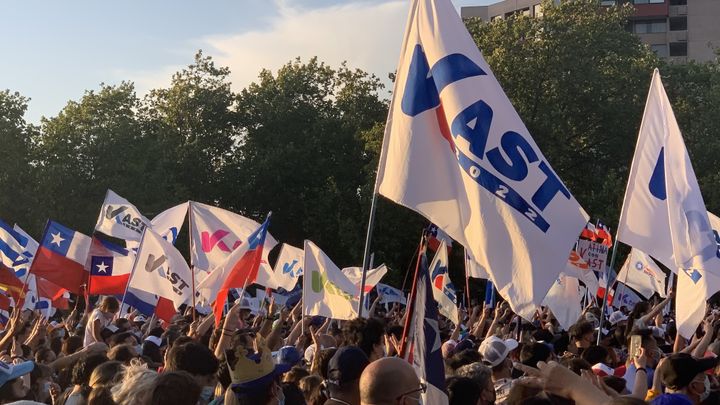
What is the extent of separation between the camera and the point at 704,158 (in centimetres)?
3694

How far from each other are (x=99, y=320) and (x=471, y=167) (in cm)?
490

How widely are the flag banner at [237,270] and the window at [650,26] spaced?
2951 inches

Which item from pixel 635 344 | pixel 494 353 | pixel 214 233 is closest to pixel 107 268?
pixel 214 233

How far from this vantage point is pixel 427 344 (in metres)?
5.70

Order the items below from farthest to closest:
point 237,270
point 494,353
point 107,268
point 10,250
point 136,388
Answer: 1. point 10,250
2. point 107,268
3. point 237,270
4. point 494,353
5. point 136,388

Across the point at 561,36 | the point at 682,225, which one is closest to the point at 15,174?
the point at 561,36

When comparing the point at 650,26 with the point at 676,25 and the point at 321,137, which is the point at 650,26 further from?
the point at 321,137

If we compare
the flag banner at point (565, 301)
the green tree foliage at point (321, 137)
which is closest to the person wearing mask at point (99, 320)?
the flag banner at point (565, 301)

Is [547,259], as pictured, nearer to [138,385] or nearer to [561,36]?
[138,385]

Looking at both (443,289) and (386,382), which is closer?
(386,382)

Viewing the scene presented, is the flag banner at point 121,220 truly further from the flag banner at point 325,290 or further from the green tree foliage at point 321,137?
the green tree foliage at point 321,137

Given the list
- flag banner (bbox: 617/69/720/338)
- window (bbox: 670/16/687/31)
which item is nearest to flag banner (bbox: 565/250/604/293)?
flag banner (bbox: 617/69/720/338)

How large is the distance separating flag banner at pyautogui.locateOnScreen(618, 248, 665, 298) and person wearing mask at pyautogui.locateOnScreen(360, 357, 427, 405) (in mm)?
16782

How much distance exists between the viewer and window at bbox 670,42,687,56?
262ft
